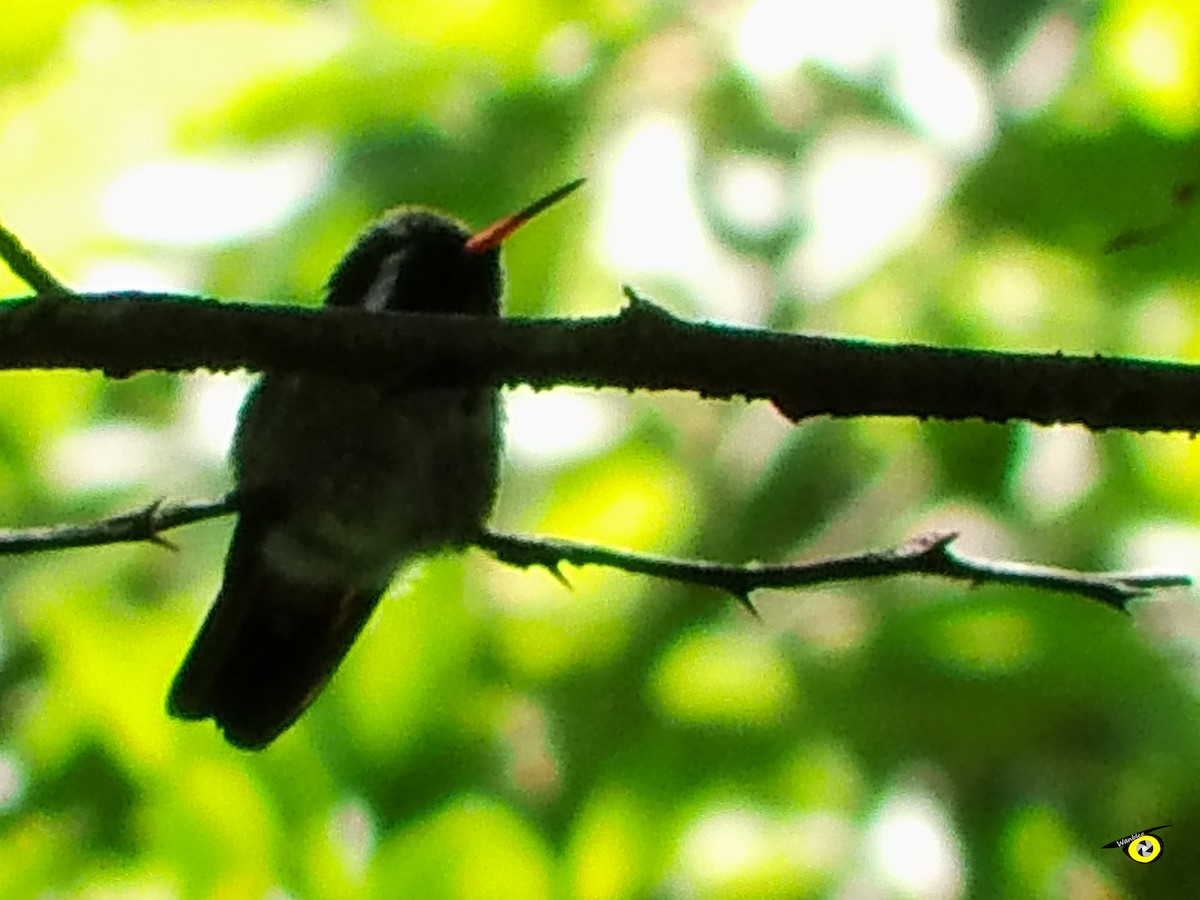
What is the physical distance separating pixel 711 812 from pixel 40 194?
1.77 m

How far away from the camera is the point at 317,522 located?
11.9 feet

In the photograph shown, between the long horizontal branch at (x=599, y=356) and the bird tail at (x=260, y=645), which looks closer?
the long horizontal branch at (x=599, y=356)

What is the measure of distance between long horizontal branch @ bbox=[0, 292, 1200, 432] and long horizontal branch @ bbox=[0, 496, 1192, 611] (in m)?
0.39

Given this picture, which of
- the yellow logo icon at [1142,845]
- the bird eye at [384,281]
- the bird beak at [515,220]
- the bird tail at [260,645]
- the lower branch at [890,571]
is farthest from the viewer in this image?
the bird eye at [384,281]

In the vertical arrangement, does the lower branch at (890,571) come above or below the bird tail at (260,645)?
above

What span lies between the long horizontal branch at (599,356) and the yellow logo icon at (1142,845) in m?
0.89

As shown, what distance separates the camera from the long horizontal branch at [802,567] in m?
2.43

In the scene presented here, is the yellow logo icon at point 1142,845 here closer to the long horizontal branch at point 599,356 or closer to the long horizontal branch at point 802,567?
the long horizontal branch at point 802,567

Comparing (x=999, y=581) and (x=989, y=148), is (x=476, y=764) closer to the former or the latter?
(x=999, y=581)

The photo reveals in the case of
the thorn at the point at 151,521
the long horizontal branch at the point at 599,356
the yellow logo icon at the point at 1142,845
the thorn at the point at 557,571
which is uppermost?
the long horizontal branch at the point at 599,356

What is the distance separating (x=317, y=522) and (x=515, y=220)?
889 mm

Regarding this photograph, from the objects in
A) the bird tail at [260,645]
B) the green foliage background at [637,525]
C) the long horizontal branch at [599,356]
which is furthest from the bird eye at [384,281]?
the long horizontal branch at [599,356]

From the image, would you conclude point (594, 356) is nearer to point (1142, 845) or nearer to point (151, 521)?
point (151, 521)

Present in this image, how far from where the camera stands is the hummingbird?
11.4 feet
